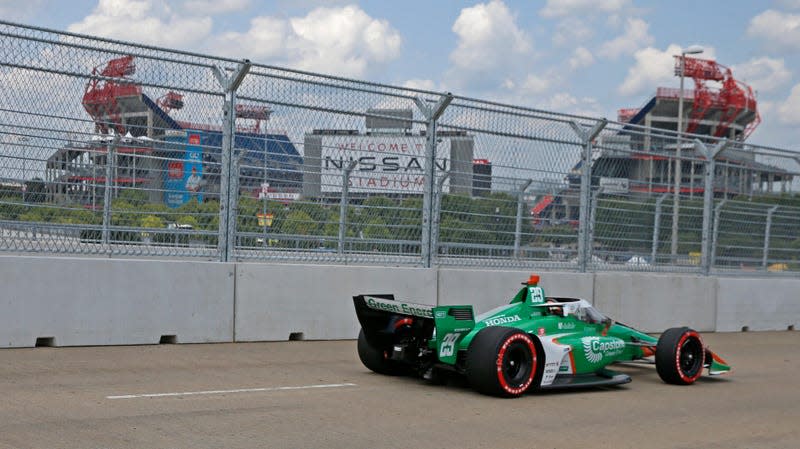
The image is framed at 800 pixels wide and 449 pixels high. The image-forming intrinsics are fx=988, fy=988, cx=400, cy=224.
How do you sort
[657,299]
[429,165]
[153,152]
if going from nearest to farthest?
[153,152]
[429,165]
[657,299]

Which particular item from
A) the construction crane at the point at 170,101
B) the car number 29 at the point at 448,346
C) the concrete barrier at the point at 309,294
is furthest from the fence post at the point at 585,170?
the car number 29 at the point at 448,346

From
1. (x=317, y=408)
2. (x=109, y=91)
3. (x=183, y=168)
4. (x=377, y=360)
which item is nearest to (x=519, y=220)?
(x=183, y=168)

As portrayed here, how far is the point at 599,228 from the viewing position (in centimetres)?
1485

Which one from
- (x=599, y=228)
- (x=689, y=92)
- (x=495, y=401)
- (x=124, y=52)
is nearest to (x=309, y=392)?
(x=495, y=401)

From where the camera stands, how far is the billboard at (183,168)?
10.7 meters

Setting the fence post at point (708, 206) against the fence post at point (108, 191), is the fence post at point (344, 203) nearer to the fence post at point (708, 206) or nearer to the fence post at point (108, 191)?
the fence post at point (108, 191)

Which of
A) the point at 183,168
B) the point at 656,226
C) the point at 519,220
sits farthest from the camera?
the point at 656,226

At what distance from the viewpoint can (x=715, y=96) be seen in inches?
2621

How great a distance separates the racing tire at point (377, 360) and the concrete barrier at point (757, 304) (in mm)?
8925

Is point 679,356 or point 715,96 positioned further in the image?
point 715,96

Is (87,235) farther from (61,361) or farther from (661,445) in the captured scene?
(661,445)

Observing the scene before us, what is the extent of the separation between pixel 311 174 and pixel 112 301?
9.37 feet

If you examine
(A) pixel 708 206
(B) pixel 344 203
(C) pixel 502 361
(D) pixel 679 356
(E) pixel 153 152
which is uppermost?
(E) pixel 153 152

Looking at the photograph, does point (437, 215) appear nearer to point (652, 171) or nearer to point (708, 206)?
point (652, 171)
